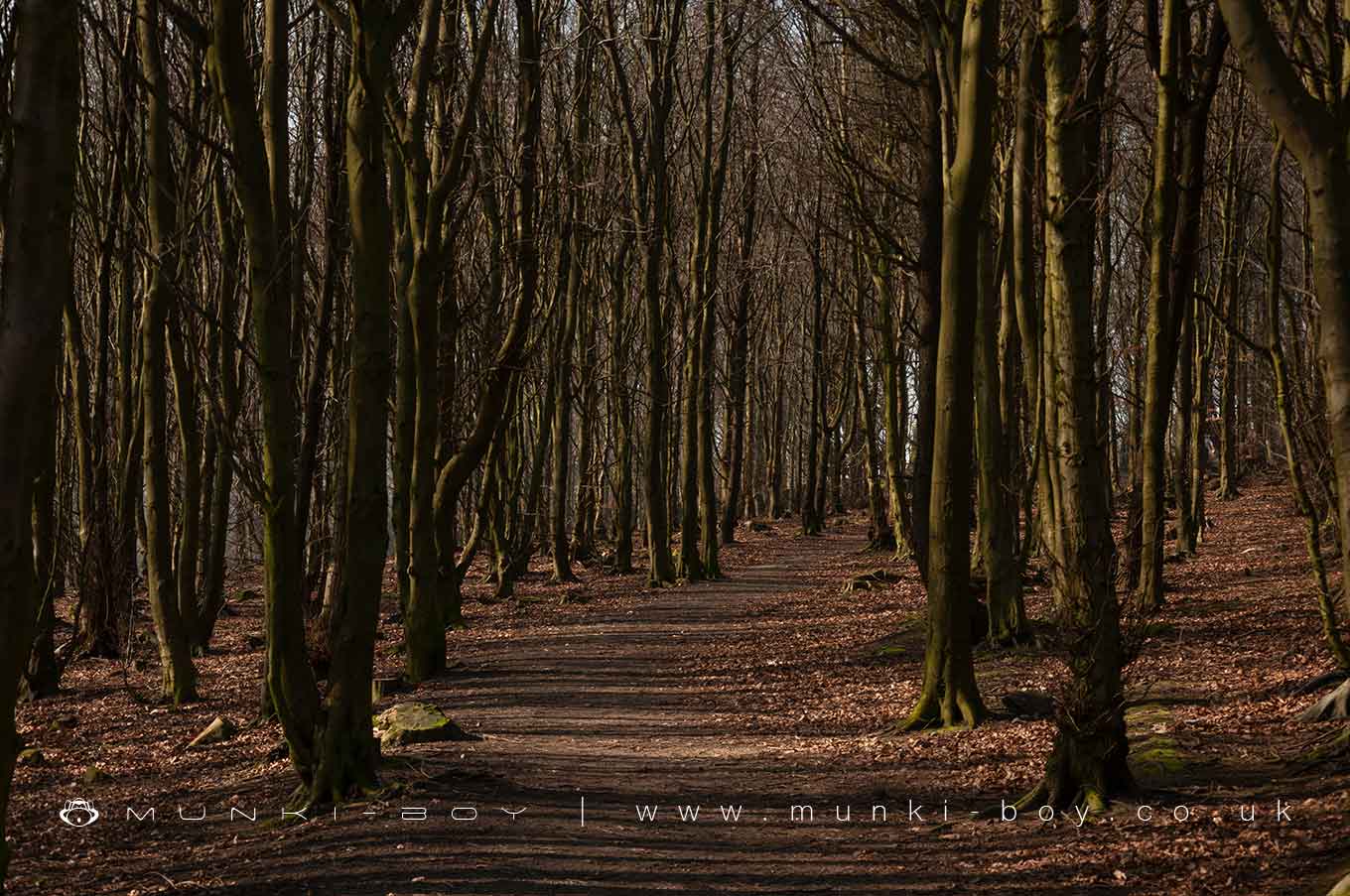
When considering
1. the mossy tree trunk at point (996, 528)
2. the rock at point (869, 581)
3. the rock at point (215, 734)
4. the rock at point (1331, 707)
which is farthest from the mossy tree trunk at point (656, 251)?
the rock at point (1331, 707)

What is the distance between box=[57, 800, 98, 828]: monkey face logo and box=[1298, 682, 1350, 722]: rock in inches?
279

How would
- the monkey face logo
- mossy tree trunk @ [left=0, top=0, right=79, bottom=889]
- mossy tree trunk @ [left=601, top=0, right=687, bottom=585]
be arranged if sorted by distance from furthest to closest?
mossy tree trunk @ [left=601, top=0, right=687, bottom=585]
the monkey face logo
mossy tree trunk @ [left=0, top=0, right=79, bottom=889]

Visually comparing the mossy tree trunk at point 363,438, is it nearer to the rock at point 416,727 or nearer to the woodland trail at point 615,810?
the woodland trail at point 615,810

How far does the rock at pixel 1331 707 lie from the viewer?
6.91 m

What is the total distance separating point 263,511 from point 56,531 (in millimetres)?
6303

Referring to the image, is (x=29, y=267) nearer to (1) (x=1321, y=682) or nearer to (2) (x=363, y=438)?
(2) (x=363, y=438)

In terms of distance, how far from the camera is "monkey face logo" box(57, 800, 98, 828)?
7.32 m

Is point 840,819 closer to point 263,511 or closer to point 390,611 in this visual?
point 263,511

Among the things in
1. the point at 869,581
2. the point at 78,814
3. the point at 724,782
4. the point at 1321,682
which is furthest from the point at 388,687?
the point at 869,581

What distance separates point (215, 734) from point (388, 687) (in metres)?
2.26

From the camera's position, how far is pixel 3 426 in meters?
4.07

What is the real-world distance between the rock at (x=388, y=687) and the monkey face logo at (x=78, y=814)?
3.42 meters

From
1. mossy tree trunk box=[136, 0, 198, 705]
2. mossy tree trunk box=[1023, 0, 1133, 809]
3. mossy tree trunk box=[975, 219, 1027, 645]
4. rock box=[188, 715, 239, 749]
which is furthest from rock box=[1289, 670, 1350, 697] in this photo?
mossy tree trunk box=[136, 0, 198, 705]

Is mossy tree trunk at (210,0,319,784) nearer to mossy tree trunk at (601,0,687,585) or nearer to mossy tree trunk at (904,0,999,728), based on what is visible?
mossy tree trunk at (904,0,999,728)
